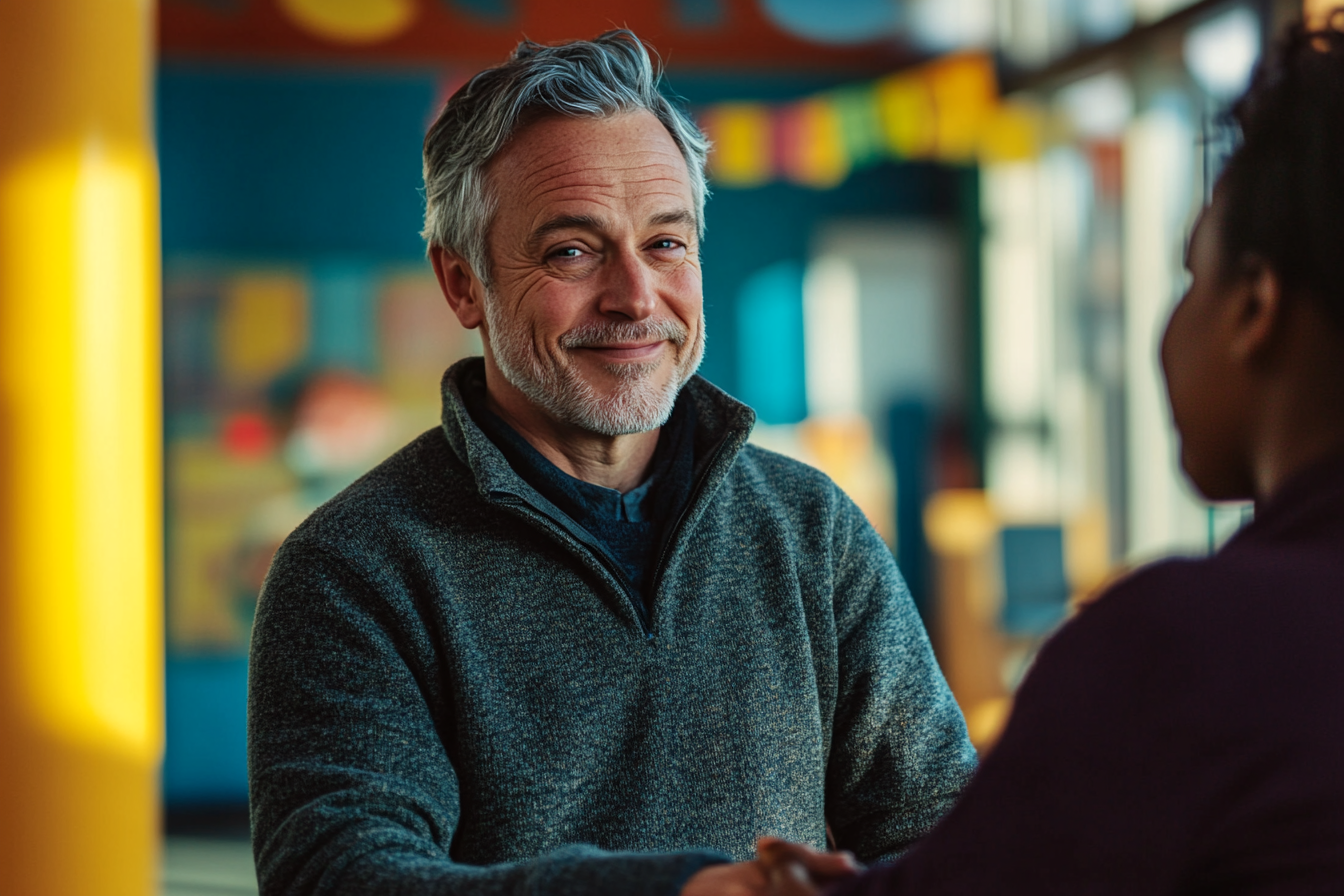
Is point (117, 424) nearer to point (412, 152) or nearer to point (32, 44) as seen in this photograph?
point (32, 44)

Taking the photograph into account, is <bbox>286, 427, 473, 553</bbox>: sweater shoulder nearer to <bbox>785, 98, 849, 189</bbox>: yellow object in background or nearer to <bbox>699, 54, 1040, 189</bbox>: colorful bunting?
<bbox>699, 54, 1040, 189</bbox>: colorful bunting

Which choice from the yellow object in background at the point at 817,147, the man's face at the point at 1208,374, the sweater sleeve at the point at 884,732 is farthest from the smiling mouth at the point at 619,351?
the yellow object in background at the point at 817,147

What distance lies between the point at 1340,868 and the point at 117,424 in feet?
Result: 8.10

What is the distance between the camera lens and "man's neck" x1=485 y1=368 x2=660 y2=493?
1.56 meters

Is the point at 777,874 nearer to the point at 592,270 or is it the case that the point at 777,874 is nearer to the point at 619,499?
the point at 619,499

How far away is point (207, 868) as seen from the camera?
4555 millimetres

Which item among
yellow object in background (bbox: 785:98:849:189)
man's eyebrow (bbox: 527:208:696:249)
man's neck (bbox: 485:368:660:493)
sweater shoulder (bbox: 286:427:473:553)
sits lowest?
sweater shoulder (bbox: 286:427:473:553)

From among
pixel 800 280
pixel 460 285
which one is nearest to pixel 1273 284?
pixel 460 285

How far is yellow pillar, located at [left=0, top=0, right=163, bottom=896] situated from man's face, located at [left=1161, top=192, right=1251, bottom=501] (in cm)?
230

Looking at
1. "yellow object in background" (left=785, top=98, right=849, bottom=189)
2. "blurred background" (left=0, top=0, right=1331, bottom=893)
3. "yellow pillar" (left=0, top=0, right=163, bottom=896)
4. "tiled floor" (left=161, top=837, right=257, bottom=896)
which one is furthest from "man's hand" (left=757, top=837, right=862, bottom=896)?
"yellow object in background" (left=785, top=98, right=849, bottom=189)

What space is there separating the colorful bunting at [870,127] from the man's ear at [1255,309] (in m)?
4.98

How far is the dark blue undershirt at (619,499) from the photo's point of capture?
59.1 inches

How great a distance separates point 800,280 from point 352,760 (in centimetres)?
476

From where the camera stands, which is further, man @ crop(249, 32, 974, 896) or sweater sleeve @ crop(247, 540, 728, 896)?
man @ crop(249, 32, 974, 896)
